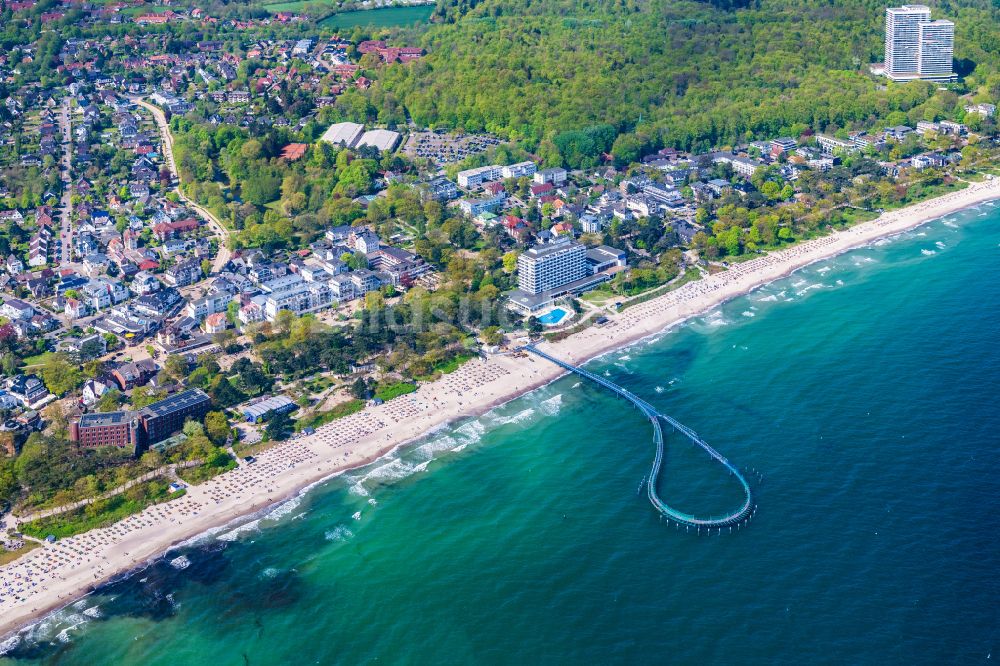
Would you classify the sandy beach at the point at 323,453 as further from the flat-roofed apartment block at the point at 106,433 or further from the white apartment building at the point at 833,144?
the white apartment building at the point at 833,144

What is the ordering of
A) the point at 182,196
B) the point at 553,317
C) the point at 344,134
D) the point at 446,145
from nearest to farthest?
the point at 553,317
the point at 182,196
the point at 446,145
the point at 344,134

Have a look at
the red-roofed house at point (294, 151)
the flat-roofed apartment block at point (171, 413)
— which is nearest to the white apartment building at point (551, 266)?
the flat-roofed apartment block at point (171, 413)

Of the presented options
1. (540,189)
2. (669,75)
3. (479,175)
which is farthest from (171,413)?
(669,75)

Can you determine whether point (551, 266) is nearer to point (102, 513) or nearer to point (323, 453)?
point (323, 453)

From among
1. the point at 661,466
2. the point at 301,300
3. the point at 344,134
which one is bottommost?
the point at 661,466

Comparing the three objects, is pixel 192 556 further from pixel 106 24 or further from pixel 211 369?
pixel 106 24

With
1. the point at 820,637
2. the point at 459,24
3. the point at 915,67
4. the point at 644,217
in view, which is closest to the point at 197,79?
the point at 459,24

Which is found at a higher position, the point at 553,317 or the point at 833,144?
the point at 833,144
